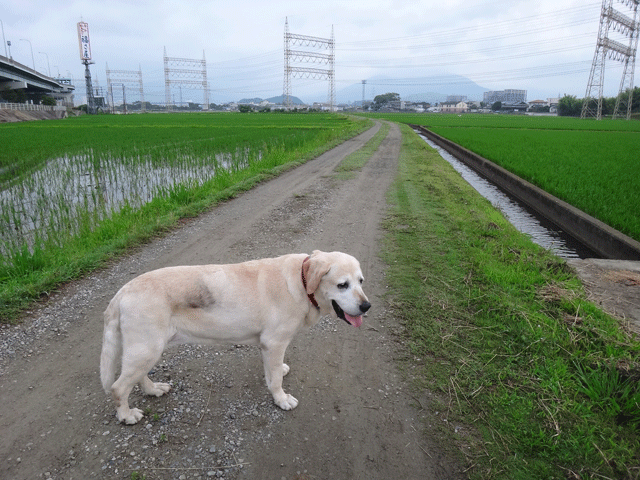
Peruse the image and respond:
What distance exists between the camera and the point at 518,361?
3500mm

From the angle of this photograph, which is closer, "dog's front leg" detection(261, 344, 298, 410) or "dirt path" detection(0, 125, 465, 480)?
"dirt path" detection(0, 125, 465, 480)

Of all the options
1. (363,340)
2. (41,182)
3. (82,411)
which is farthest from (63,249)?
(41,182)

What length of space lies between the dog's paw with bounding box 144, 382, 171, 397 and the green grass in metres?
2.15

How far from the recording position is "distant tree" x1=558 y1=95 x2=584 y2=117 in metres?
88.1

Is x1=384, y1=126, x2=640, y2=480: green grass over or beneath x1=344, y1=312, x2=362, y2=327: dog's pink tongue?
beneath

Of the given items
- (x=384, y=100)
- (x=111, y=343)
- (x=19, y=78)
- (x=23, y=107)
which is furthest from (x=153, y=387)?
(x=384, y=100)

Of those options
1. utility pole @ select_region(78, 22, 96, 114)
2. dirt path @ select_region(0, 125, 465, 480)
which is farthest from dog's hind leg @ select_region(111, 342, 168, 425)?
utility pole @ select_region(78, 22, 96, 114)

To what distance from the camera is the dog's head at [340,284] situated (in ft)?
9.27

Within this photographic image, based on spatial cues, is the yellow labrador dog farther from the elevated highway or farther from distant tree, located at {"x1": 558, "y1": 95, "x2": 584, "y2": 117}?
distant tree, located at {"x1": 558, "y1": 95, "x2": 584, "y2": 117}

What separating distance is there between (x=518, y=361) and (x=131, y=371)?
3.26 meters

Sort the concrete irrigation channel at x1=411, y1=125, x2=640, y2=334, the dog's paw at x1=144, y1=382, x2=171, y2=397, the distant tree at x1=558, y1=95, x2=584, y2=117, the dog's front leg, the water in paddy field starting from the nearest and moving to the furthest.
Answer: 1. the dog's front leg
2. the dog's paw at x1=144, y1=382, x2=171, y2=397
3. the concrete irrigation channel at x1=411, y1=125, x2=640, y2=334
4. the water in paddy field
5. the distant tree at x1=558, y1=95, x2=584, y2=117

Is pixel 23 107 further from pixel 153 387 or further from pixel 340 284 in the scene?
pixel 340 284

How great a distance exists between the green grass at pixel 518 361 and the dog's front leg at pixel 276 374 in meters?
1.13

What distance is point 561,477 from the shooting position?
2.44m
